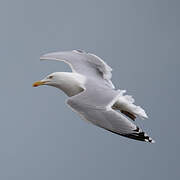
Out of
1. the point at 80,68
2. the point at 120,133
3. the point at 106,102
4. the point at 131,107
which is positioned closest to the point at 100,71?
the point at 80,68

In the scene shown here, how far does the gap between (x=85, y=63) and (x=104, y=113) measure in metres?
2.60

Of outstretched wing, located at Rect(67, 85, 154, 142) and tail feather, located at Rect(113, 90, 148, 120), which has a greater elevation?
tail feather, located at Rect(113, 90, 148, 120)

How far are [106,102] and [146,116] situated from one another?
146 cm

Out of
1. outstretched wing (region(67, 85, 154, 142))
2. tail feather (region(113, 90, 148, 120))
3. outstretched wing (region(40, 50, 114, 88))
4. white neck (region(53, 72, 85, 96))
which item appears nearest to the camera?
outstretched wing (region(67, 85, 154, 142))

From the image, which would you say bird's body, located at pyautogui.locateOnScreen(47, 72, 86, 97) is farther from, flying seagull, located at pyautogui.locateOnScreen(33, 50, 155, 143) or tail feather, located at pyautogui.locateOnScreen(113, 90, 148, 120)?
tail feather, located at pyautogui.locateOnScreen(113, 90, 148, 120)

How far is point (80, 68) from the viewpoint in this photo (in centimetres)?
838

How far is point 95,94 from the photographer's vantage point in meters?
6.66

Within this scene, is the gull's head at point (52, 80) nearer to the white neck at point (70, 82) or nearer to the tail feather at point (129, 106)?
the white neck at point (70, 82)

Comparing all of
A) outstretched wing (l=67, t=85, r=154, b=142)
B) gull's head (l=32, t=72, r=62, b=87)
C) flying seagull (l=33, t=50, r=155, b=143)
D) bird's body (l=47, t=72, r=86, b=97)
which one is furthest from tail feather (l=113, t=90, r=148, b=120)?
outstretched wing (l=67, t=85, r=154, b=142)

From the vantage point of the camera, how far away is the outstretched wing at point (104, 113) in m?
5.89

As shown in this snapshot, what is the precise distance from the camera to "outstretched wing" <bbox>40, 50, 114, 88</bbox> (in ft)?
27.1

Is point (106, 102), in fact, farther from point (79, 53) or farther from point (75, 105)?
point (79, 53)

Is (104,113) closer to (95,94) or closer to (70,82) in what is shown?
(95,94)

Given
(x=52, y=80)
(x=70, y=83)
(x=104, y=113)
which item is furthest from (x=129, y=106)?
(x=104, y=113)
